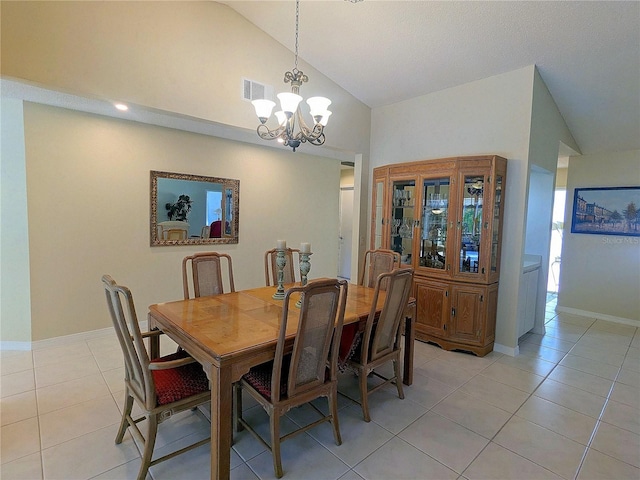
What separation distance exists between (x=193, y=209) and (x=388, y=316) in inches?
119

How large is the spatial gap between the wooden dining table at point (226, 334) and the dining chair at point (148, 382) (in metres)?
0.20

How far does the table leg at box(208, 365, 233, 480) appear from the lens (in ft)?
5.44

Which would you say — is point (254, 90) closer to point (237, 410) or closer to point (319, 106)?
point (319, 106)

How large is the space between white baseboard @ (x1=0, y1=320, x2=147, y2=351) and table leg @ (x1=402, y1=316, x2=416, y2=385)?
328cm

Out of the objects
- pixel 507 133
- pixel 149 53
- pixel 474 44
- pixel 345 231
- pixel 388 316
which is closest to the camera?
pixel 388 316

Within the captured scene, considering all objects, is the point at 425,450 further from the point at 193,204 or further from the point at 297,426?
the point at 193,204

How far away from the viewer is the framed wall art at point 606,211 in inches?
181

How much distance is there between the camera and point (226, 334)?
75.0 inches

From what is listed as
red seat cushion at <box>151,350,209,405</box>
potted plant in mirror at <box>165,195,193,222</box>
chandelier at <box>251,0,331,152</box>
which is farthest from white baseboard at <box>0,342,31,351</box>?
chandelier at <box>251,0,331,152</box>

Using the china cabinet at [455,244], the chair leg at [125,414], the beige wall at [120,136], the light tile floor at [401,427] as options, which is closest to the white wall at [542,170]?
the china cabinet at [455,244]

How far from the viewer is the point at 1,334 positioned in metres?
3.32

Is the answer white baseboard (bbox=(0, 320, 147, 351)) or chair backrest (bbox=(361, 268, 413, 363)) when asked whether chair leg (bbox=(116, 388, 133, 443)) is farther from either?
white baseboard (bbox=(0, 320, 147, 351))

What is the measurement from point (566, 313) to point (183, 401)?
5.71 metres

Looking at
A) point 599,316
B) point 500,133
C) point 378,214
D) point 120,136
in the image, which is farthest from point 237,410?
point 599,316
